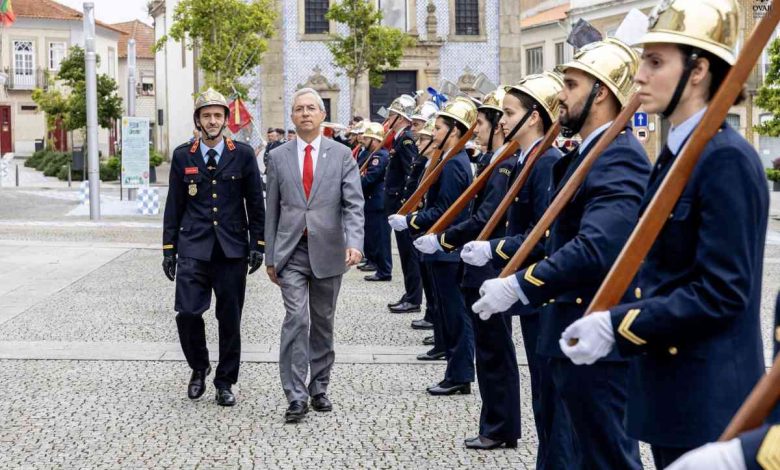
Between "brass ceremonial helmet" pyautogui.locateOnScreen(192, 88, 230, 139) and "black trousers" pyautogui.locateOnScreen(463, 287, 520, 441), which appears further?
"brass ceremonial helmet" pyautogui.locateOnScreen(192, 88, 230, 139)

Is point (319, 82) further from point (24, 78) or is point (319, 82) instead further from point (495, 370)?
point (495, 370)

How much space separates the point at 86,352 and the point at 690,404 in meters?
7.32

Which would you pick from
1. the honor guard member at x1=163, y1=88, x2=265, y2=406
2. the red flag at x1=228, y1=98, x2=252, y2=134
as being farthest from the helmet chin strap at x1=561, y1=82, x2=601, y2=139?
the red flag at x1=228, y1=98, x2=252, y2=134

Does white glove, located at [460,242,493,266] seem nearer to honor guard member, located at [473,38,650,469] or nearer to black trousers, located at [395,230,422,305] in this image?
honor guard member, located at [473,38,650,469]

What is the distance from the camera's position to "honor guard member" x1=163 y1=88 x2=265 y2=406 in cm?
808

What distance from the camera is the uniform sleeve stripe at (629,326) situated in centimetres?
324

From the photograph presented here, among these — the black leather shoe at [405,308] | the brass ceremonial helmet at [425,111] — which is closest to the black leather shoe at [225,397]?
the black leather shoe at [405,308]

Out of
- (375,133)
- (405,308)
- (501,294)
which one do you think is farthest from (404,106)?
(501,294)

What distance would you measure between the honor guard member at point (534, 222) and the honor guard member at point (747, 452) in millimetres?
2851

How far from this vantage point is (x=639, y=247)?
3170 mm

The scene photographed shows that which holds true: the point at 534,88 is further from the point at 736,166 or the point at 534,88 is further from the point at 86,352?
the point at 86,352

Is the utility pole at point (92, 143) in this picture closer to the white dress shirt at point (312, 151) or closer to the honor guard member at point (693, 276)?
the white dress shirt at point (312, 151)

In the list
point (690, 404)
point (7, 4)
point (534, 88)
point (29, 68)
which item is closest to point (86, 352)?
point (534, 88)

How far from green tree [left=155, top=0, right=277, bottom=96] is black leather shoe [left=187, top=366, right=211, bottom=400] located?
1251 inches
